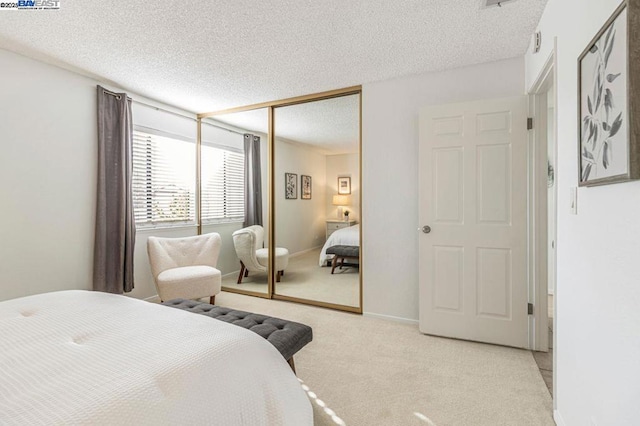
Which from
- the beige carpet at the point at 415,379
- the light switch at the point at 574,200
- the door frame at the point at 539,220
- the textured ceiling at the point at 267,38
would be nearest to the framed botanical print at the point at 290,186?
the textured ceiling at the point at 267,38

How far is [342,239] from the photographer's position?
3.63 metres

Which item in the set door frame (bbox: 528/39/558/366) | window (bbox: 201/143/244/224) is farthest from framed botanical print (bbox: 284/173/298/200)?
door frame (bbox: 528/39/558/366)

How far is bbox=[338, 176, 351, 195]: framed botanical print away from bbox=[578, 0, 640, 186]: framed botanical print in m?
2.32

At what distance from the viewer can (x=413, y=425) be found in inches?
64.3

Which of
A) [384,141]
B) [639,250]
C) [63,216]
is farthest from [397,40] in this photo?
[63,216]

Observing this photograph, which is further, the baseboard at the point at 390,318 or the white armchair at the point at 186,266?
the white armchair at the point at 186,266

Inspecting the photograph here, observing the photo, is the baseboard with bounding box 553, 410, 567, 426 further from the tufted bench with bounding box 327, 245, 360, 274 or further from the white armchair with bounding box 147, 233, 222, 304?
the white armchair with bounding box 147, 233, 222, 304

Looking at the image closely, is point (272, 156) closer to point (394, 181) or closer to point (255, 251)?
point (255, 251)

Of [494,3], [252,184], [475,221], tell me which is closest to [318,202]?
[252,184]

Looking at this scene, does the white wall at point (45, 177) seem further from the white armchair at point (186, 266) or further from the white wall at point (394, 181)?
the white wall at point (394, 181)

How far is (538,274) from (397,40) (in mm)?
2217

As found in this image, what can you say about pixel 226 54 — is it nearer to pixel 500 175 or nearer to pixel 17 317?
pixel 17 317

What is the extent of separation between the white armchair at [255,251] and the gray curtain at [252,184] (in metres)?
0.13

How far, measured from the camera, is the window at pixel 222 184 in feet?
13.6
